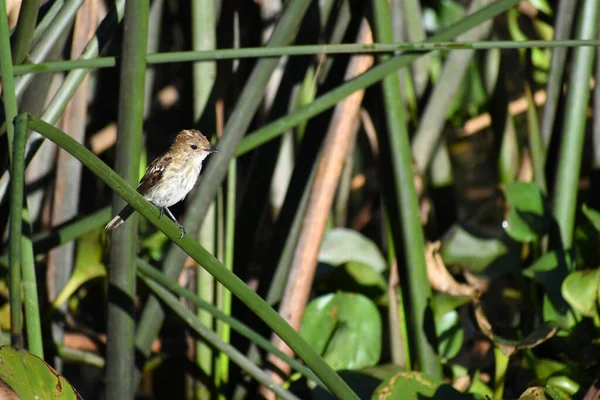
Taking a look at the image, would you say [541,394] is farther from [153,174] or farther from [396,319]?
[153,174]

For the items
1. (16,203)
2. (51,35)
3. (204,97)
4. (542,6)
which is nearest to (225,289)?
(204,97)

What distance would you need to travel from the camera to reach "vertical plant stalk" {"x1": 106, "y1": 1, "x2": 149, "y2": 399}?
2.07 m

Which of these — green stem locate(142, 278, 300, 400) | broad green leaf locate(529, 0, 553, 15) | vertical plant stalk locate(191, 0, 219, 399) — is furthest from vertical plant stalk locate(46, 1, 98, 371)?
broad green leaf locate(529, 0, 553, 15)

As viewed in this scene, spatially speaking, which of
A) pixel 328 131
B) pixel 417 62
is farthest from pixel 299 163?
pixel 417 62

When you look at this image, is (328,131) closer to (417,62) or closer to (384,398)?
(417,62)

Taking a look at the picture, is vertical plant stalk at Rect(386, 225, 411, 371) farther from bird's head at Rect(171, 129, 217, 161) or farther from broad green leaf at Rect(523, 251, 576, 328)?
bird's head at Rect(171, 129, 217, 161)

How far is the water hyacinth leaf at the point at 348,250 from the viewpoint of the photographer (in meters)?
3.41

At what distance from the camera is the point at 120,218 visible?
2.31 metres

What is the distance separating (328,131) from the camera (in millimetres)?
3027

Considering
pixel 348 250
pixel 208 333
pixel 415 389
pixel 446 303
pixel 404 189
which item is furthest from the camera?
pixel 348 250

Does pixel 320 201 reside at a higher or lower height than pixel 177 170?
lower

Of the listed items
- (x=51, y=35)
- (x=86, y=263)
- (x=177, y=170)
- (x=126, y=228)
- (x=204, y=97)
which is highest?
(x=51, y=35)

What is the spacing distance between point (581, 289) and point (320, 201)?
98 centimetres

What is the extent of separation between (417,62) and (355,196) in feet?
4.70
